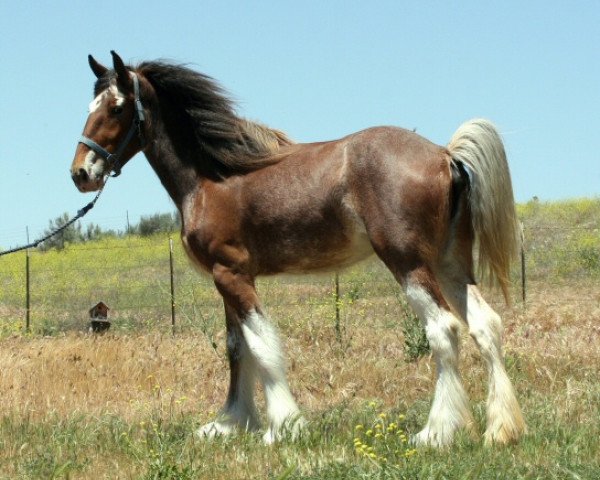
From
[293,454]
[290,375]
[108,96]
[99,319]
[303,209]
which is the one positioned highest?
[108,96]

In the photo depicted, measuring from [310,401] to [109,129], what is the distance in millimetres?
3095

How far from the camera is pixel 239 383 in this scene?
749 cm

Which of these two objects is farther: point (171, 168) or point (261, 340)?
point (171, 168)

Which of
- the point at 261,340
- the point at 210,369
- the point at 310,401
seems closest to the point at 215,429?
the point at 261,340

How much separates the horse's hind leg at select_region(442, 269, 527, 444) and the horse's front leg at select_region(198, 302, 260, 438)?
181cm

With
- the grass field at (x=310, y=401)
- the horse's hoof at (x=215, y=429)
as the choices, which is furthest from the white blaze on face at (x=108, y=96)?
the horse's hoof at (x=215, y=429)

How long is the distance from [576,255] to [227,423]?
19.5m

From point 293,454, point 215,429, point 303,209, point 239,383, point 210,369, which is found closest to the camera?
point 293,454

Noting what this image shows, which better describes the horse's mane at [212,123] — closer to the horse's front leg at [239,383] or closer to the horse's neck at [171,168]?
the horse's neck at [171,168]

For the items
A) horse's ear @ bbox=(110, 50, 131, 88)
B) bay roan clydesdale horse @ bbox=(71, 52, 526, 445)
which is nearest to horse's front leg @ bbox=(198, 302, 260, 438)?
bay roan clydesdale horse @ bbox=(71, 52, 526, 445)

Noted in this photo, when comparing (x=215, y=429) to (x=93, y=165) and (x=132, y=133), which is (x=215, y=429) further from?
(x=132, y=133)

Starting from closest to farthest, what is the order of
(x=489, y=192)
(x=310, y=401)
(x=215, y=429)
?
1. (x=489, y=192)
2. (x=215, y=429)
3. (x=310, y=401)

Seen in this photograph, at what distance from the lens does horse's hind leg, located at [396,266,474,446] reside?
621 centimetres

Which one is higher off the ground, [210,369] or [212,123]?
[212,123]
